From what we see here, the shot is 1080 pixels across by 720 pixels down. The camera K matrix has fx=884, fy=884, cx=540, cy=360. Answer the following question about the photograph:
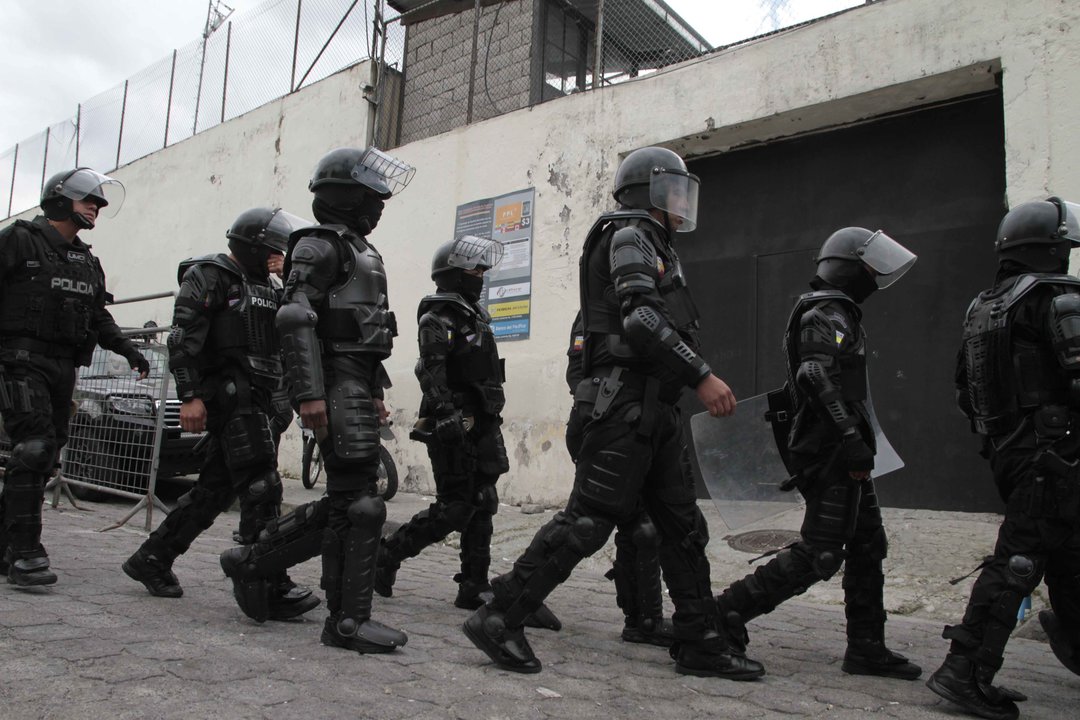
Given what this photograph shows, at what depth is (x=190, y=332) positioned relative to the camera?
421 cm

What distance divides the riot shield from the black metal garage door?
116 inches

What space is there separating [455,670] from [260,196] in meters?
11.0

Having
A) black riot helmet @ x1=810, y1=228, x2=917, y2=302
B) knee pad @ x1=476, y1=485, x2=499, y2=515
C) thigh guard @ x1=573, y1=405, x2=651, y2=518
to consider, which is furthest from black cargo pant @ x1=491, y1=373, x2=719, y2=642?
knee pad @ x1=476, y1=485, x2=499, y2=515

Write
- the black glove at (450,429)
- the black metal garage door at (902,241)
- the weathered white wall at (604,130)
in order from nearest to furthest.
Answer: the black glove at (450,429)
the weathered white wall at (604,130)
the black metal garage door at (902,241)

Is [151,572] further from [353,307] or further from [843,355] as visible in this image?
[843,355]

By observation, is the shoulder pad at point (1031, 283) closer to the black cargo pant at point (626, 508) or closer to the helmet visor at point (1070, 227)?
the helmet visor at point (1070, 227)

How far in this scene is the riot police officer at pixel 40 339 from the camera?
4305 mm

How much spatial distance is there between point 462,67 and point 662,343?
8452mm

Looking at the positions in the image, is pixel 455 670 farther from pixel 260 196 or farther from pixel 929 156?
pixel 260 196

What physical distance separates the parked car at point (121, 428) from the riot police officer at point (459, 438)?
314cm

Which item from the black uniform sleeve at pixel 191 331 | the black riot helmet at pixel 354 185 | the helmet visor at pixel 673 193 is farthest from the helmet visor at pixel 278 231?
the helmet visor at pixel 673 193

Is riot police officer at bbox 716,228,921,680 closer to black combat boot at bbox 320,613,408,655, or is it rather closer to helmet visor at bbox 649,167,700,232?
helmet visor at bbox 649,167,700,232

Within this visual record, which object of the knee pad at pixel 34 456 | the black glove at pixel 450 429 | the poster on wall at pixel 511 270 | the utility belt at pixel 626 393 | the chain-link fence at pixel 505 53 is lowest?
the knee pad at pixel 34 456

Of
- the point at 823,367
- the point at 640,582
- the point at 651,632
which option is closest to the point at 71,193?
the point at 640,582
